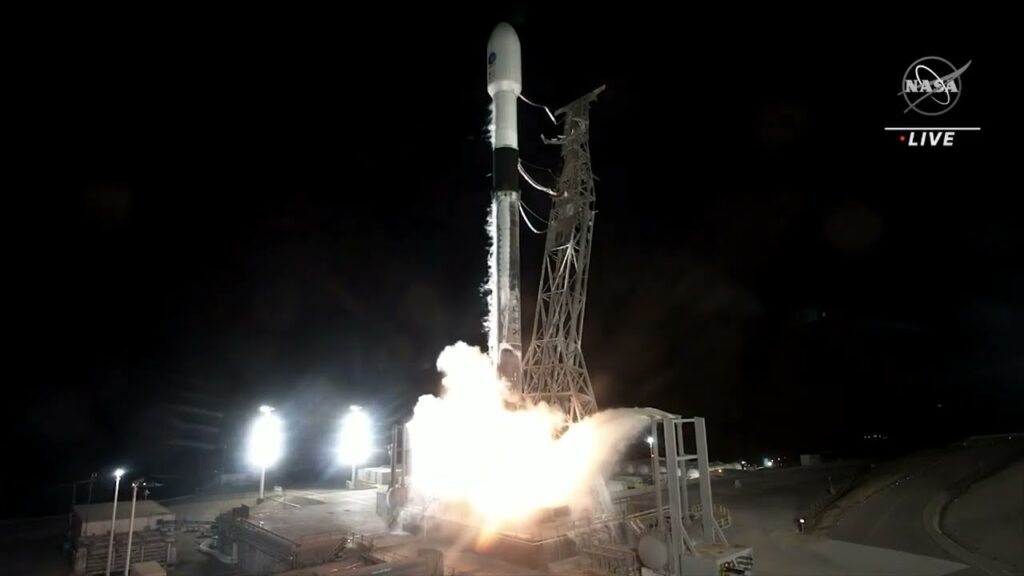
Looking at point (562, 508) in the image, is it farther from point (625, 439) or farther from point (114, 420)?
point (114, 420)

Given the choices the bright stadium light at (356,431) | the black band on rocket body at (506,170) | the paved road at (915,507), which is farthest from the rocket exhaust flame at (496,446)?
the bright stadium light at (356,431)

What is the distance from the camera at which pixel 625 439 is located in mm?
27875

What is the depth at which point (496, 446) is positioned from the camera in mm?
27859

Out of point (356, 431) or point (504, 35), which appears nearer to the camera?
point (504, 35)

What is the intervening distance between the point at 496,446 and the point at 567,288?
9.02 m

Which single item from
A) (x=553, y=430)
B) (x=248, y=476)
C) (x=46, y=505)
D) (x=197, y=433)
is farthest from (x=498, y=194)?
(x=197, y=433)

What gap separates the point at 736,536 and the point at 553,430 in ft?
30.5

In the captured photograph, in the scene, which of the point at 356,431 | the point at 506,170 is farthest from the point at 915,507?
the point at 356,431

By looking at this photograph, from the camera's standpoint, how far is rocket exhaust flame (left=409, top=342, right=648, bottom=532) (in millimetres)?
25422

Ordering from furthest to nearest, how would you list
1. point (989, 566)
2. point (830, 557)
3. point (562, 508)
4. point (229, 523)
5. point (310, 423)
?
point (310, 423), point (229, 523), point (562, 508), point (830, 557), point (989, 566)

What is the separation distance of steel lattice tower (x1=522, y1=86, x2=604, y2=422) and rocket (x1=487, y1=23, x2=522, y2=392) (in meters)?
2.15

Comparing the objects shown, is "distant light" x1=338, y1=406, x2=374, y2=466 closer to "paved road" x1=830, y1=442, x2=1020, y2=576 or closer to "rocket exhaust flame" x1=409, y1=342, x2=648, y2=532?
"rocket exhaust flame" x1=409, y1=342, x2=648, y2=532

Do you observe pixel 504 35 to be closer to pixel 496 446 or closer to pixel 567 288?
pixel 567 288

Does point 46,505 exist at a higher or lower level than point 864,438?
lower
